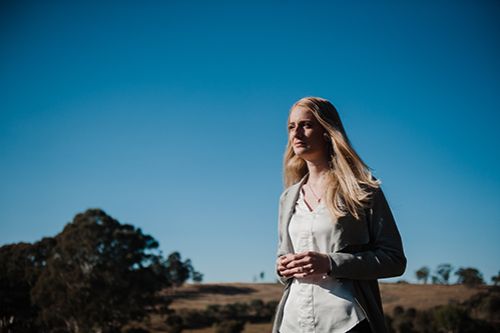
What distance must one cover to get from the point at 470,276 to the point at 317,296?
2653 inches

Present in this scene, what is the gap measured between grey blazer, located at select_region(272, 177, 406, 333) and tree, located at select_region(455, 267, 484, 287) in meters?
62.2

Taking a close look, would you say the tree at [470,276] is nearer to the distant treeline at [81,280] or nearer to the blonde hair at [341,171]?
the distant treeline at [81,280]

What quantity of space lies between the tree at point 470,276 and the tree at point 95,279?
1628 inches

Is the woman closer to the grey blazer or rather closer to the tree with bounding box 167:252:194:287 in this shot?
the grey blazer

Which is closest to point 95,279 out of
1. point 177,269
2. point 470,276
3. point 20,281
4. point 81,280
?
point 81,280

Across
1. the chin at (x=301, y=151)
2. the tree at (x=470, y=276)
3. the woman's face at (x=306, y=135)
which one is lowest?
the tree at (x=470, y=276)

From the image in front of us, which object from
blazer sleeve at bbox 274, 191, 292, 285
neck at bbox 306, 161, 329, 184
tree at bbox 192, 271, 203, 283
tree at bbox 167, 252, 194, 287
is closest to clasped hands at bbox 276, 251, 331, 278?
blazer sleeve at bbox 274, 191, 292, 285

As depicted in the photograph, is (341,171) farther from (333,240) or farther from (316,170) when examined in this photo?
(333,240)

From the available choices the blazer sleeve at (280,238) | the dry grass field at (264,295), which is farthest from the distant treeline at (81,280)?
the blazer sleeve at (280,238)

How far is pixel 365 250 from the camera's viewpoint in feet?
9.33

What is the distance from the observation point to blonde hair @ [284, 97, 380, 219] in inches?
110

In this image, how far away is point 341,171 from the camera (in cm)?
300

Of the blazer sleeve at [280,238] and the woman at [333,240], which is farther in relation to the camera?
the blazer sleeve at [280,238]

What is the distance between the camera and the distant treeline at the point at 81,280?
33594 millimetres
